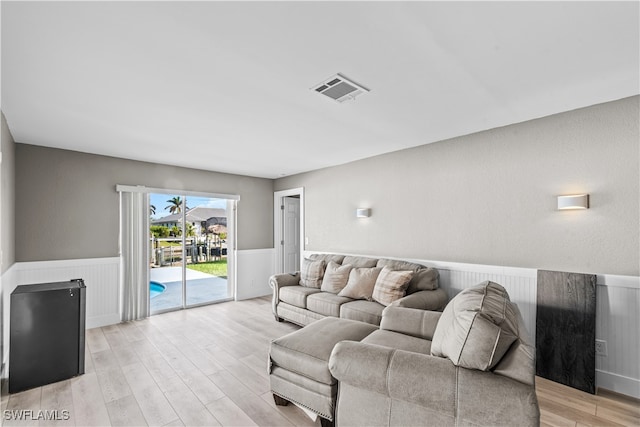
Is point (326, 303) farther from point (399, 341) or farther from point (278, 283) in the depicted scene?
point (399, 341)

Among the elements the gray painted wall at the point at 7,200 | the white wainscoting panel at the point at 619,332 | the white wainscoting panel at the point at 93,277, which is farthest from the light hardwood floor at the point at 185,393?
the gray painted wall at the point at 7,200

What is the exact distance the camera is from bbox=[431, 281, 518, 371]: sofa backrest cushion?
153cm

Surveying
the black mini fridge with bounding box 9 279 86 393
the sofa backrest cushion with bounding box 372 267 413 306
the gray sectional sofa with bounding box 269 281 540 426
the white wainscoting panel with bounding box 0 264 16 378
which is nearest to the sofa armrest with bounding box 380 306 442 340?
the gray sectional sofa with bounding box 269 281 540 426

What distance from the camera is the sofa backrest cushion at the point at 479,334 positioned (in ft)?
5.03

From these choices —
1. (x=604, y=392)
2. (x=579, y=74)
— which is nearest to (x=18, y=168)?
(x=579, y=74)

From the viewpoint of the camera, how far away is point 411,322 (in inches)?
105

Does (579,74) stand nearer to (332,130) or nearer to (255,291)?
(332,130)

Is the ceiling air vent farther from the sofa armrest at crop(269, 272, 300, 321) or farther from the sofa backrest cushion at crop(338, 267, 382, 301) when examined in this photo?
the sofa armrest at crop(269, 272, 300, 321)

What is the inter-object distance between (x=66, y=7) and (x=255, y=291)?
17.8 ft

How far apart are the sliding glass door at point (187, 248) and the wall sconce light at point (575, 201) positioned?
5.17 metres

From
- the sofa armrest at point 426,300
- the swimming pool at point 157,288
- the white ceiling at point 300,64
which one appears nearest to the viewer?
the white ceiling at point 300,64

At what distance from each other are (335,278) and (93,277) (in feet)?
11.4

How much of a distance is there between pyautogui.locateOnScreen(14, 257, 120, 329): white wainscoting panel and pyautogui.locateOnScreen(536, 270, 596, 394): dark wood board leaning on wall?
5.43 m

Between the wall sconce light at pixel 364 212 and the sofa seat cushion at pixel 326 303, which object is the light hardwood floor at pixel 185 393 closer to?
the sofa seat cushion at pixel 326 303
